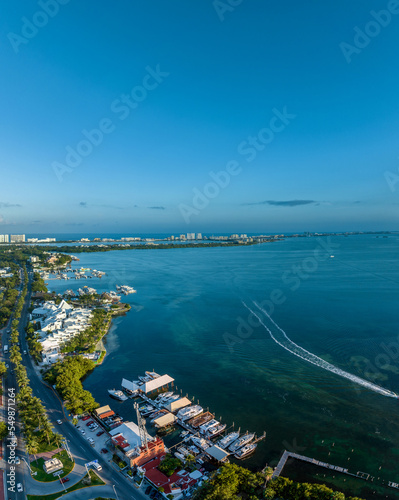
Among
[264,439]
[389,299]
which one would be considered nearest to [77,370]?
[264,439]

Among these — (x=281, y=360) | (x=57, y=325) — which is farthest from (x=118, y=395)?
(x=57, y=325)

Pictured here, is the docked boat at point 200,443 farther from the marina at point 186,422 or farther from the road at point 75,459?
the road at point 75,459

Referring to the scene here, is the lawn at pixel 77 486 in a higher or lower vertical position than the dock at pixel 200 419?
higher

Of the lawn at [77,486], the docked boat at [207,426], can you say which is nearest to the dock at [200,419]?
the docked boat at [207,426]

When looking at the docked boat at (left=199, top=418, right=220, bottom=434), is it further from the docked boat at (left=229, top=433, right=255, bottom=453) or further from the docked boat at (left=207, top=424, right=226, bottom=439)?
the docked boat at (left=229, top=433, right=255, bottom=453)

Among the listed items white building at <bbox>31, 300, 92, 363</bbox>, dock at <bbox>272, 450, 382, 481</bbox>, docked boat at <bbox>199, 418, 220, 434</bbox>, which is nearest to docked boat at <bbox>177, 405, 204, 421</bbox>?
docked boat at <bbox>199, 418, 220, 434</bbox>

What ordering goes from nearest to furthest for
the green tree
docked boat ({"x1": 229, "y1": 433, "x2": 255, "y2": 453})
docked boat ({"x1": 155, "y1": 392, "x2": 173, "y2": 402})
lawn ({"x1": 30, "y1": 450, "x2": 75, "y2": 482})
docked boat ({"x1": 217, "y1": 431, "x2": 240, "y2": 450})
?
lawn ({"x1": 30, "y1": 450, "x2": 75, "y2": 482}), the green tree, docked boat ({"x1": 229, "y1": 433, "x2": 255, "y2": 453}), docked boat ({"x1": 217, "y1": 431, "x2": 240, "y2": 450}), docked boat ({"x1": 155, "y1": 392, "x2": 173, "y2": 402})

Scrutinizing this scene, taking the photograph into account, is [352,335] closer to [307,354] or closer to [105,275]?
[307,354]
